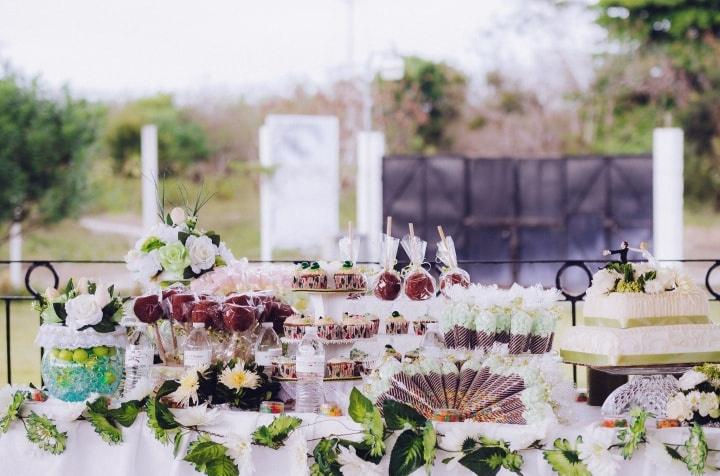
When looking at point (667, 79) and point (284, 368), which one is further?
point (667, 79)

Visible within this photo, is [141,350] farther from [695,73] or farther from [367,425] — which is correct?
[695,73]

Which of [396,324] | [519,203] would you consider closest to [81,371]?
[396,324]

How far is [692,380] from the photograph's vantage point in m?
2.96

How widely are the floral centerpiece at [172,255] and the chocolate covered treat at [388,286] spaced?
22.4 inches

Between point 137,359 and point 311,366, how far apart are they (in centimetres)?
61

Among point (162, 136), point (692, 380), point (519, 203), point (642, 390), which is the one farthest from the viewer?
point (162, 136)

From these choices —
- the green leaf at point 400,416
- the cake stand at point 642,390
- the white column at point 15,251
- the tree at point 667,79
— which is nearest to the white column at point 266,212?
the white column at point 15,251

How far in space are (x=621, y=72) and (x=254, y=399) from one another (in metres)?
15.7

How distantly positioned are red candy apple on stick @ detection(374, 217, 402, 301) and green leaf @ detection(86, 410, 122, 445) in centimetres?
97

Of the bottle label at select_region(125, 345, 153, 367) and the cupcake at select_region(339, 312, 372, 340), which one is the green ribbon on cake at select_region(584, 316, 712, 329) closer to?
the cupcake at select_region(339, 312, 372, 340)

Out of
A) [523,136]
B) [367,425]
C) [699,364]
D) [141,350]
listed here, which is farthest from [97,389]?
[523,136]

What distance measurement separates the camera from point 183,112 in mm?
18500

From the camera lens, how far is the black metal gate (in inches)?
483

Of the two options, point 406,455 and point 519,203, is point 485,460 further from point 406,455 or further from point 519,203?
point 519,203
